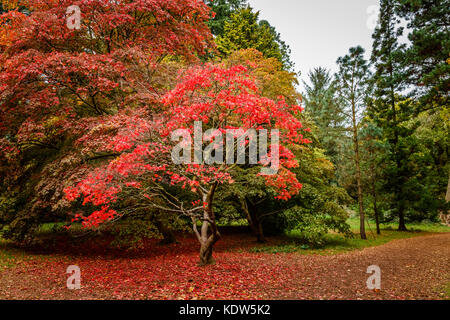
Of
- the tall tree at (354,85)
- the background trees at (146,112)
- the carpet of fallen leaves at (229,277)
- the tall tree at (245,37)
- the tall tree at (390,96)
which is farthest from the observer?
the tall tree at (245,37)

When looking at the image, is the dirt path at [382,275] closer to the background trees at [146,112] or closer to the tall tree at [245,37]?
the background trees at [146,112]

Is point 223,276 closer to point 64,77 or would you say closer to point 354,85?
point 64,77

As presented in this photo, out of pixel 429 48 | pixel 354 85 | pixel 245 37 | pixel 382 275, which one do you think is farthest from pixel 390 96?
pixel 382 275

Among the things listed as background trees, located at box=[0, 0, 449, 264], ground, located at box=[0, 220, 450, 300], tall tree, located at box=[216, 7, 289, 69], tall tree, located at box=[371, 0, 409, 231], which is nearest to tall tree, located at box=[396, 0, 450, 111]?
background trees, located at box=[0, 0, 449, 264]

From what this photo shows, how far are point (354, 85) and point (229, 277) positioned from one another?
11.8 meters

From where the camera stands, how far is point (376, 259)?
7965mm

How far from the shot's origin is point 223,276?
593 centimetres

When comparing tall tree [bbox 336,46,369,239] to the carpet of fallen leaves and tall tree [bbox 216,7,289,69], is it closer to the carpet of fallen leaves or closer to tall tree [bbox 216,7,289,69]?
tall tree [bbox 216,7,289,69]

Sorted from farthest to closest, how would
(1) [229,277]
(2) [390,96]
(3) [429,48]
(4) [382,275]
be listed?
1. (2) [390,96]
2. (3) [429,48]
3. (4) [382,275]
4. (1) [229,277]

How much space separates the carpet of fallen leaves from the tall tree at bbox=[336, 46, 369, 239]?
249 inches

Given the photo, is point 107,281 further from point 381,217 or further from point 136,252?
point 381,217

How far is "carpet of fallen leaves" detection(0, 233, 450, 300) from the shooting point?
488 cm

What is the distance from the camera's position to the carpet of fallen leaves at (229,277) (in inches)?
192

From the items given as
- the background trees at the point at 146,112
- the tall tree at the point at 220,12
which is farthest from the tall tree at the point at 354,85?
the tall tree at the point at 220,12
